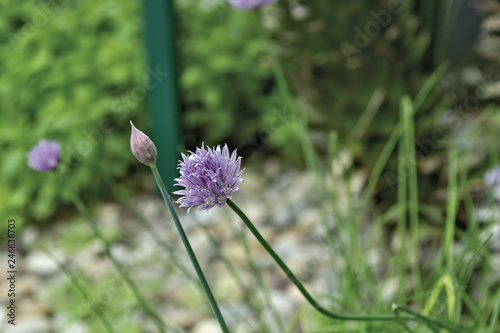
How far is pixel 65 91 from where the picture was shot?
6.88ft

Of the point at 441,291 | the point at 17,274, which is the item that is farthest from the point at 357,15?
the point at 17,274

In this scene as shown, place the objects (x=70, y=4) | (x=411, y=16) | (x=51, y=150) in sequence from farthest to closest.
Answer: (x=70, y=4) → (x=411, y=16) → (x=51, y=150)

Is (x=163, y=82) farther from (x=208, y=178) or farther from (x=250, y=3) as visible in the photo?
(x=208, y=178)

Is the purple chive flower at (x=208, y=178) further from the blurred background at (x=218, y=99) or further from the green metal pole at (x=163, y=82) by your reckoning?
the green metal pole at (x=163, y=82)

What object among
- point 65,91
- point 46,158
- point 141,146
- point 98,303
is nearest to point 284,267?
point 141,146

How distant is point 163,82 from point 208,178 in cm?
165

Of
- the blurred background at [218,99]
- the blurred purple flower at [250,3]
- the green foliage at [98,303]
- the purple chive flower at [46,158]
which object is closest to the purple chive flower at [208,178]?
the purple chive flower at [46,158]

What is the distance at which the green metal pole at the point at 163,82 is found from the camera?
200 cm

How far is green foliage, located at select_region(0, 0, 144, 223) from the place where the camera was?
1.99 metres

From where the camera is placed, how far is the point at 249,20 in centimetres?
230

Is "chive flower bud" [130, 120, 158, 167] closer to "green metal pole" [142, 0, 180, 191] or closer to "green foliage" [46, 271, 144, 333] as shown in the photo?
"green foliage" [46, 271, 144, 333]

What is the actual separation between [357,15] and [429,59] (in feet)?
0.74

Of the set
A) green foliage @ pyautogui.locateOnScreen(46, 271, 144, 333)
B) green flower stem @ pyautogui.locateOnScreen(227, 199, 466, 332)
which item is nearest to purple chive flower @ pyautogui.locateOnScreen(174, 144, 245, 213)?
green flower stem @ pyautogui.locateOnScreen(227, 199, 466, 332)

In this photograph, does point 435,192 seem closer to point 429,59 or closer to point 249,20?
point 429,59
